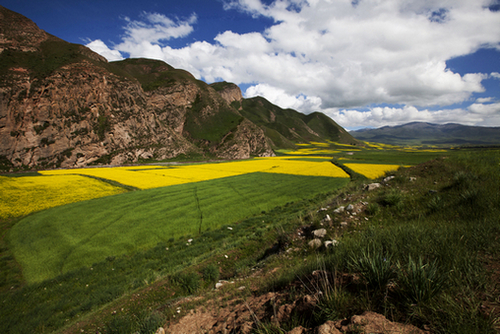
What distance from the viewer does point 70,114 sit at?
63469 mm

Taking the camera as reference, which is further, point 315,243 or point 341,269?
point 315,243

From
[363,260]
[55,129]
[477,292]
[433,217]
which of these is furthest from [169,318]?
[55,129]

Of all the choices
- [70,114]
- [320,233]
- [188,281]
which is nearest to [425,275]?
[320,233]

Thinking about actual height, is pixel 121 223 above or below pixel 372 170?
below

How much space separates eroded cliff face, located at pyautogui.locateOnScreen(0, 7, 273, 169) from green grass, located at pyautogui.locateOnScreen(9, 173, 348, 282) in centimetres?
5829

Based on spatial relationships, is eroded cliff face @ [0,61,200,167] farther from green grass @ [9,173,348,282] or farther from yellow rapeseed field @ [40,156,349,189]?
green grass @ [9,173,348,282]

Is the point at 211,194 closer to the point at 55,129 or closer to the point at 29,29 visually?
the point at 55,129

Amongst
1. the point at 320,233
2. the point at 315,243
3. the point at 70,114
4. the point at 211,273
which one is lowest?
the point at 211,273

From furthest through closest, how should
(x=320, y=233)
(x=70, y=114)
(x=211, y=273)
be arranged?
(x=70, y=114), (x=211, y=273), (x=320, y=233)

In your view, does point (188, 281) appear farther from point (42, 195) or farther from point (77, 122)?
point (77, 122)

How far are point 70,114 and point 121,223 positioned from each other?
73.7 meters

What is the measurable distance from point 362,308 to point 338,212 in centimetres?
596

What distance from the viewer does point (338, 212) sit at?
8.24 m

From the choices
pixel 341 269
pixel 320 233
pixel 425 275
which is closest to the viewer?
pixel 425 275
